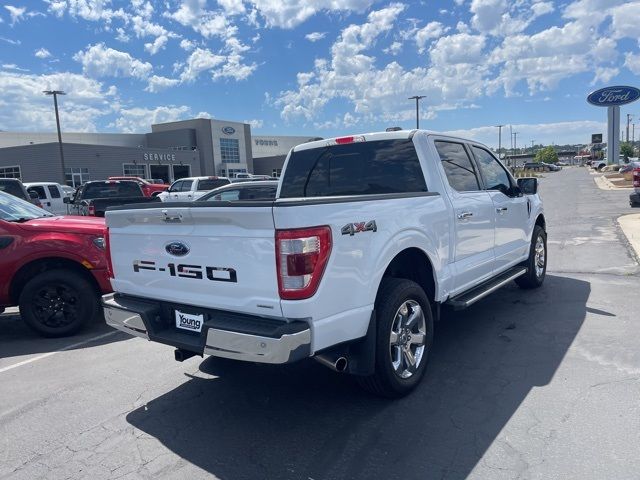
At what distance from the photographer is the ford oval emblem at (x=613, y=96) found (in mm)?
53438

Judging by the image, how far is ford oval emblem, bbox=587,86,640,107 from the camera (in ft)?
175

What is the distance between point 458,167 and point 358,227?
216 cm

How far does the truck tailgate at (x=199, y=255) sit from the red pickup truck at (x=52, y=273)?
2.03 meters

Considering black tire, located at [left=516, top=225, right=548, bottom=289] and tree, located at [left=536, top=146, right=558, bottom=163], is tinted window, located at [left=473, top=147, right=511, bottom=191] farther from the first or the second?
tree, located at [left=536, top=146, right=558, bottom=163]

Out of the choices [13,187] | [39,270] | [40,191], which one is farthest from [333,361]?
[40,191]

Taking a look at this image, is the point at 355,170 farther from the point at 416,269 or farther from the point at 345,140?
the point at 416,269

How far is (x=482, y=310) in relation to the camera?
6.25 meters

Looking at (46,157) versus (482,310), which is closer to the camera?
(482,310)

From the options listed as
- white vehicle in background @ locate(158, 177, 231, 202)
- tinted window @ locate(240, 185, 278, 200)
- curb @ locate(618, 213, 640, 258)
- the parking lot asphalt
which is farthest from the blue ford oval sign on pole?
the parking lot asphalt

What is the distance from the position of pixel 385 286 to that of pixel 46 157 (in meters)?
49.9

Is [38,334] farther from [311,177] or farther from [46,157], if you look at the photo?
[46,157]

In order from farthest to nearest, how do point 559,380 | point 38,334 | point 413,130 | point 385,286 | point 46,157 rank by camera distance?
point 46,157, point 38,334, point 413,130, point 559,380, point 385,286

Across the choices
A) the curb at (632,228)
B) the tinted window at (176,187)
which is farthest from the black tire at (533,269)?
the tinted window at (176,187)

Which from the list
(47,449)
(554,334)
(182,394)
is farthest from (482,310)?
(47,449)
